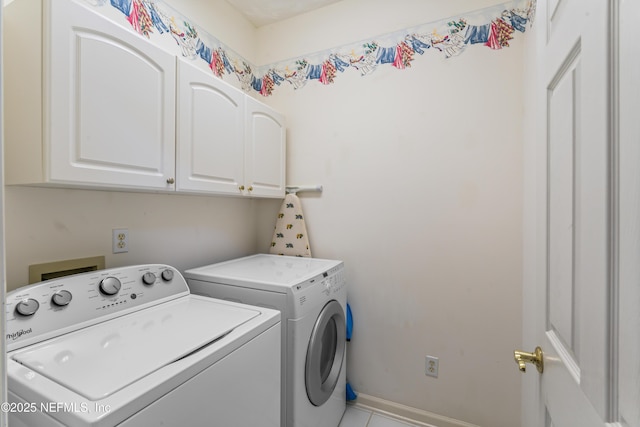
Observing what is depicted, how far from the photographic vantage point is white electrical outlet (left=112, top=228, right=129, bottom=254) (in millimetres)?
1402

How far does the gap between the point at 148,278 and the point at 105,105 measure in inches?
28.6

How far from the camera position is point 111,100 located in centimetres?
109

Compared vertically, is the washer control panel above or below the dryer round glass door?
above

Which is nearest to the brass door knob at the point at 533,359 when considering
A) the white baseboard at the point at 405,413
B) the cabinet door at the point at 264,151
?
the white baseboard at the point at 405,413

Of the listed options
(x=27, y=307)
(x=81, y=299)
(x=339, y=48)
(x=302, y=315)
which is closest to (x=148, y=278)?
(x=81, y=299)

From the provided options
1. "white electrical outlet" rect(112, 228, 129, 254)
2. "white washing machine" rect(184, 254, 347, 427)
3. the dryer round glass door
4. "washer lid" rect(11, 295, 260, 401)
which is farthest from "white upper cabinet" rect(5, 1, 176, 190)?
the dryer round glass door

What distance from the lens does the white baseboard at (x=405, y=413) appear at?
5.82 feet

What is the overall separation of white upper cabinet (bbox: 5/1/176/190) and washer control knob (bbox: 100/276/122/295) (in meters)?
0.39

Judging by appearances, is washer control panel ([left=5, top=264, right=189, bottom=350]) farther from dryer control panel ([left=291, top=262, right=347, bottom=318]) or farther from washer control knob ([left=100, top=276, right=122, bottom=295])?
dryer control panel ([left=291, top=262, right=347, bottom=318])

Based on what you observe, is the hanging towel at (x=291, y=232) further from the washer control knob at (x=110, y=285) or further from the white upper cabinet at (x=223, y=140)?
the washer control knob at (x=110, y=285)

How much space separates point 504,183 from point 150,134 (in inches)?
71.4

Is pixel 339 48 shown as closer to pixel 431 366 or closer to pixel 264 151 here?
pixel 264 151

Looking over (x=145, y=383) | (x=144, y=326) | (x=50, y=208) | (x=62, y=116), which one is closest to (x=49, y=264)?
(x=50, y=208)

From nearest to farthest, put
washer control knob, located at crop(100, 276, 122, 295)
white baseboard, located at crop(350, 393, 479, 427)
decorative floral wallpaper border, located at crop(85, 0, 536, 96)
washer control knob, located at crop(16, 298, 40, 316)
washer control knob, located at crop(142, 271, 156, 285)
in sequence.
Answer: washer control knob, located at crop(16, 298, 40, 316) < washer control knob, located at crop(100, 276, 122, 295) < washer control knob, located at crop(142, 271, 156, 285) < decorative floral wallpaper border, located at crop(85, 0, 536, 96) < white baseboard, located at crop(350, 393, 479, 427)
